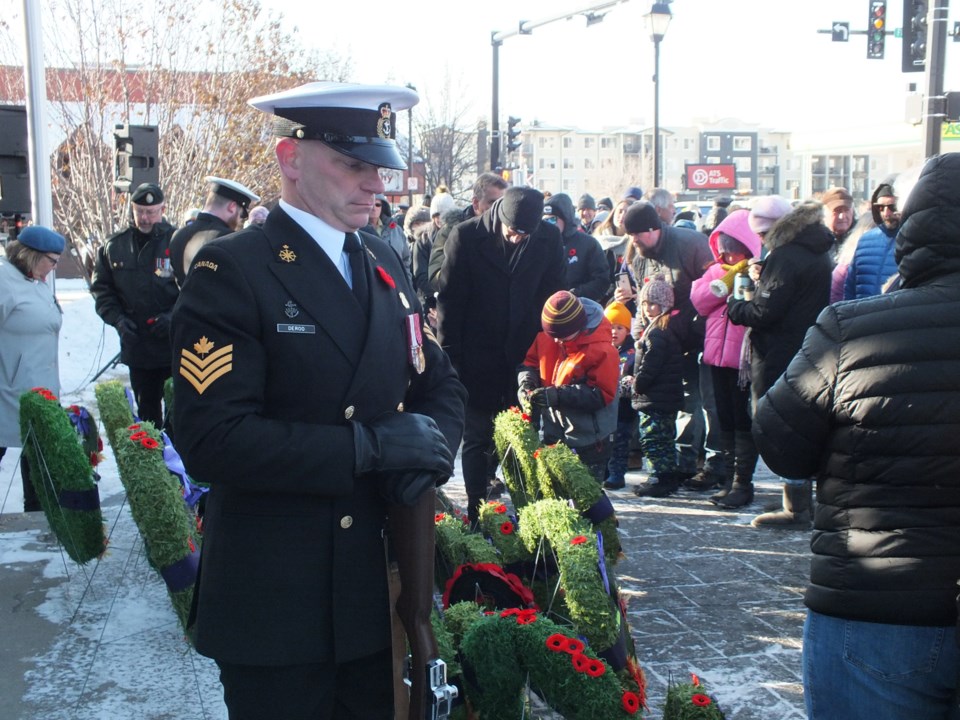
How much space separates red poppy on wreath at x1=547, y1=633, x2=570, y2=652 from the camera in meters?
2.99

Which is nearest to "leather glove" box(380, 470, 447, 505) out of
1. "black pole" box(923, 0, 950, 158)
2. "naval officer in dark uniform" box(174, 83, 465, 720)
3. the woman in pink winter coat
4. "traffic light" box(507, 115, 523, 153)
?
"naval officer in dark uniform" box(174, 83, 465, 720)

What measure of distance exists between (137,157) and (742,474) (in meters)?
7.66

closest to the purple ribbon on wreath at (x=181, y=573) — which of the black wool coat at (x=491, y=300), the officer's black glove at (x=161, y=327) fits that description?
the black wool coat at (x=491, y=300)

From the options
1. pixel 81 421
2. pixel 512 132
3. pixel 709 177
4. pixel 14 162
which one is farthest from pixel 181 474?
pixel 709 177

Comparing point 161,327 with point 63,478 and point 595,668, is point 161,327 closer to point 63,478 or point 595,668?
point 63,478

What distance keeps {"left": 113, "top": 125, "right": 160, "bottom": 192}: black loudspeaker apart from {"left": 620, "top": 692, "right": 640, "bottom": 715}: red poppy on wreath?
9.63m

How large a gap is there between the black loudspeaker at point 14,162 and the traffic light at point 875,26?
1235cm

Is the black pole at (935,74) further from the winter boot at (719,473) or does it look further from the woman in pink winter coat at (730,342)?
the winter boot at (719,473)

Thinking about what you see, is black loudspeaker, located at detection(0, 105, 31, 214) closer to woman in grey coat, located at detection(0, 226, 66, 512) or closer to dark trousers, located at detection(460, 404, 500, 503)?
woman in grey coat, located at detection(0, 226, 66, 512)

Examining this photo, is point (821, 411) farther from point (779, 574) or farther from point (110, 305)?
point (110, 305)

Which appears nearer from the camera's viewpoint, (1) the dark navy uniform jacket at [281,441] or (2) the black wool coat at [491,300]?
(1) the dark navy uniform jacket at [281,441]

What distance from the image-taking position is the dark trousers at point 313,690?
87.0 inches

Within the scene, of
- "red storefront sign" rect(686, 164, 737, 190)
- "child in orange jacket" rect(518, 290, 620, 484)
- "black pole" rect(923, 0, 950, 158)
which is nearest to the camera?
"child in orange jacket" rect(518, 290, 620, 484)

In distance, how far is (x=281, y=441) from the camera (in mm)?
2074
